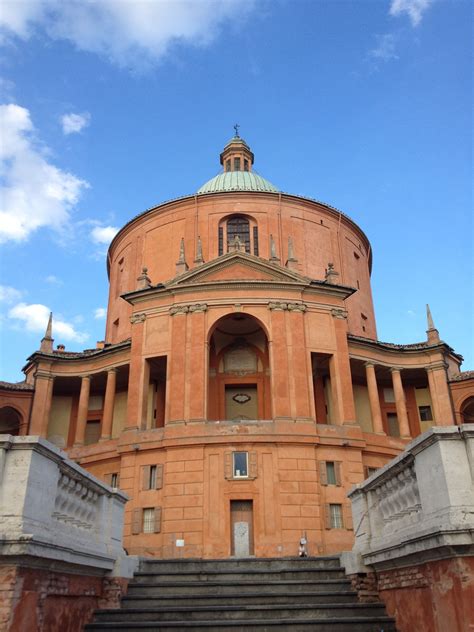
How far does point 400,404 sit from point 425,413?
11.2ft

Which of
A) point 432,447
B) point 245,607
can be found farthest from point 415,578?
point 245,607

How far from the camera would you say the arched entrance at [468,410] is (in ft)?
108

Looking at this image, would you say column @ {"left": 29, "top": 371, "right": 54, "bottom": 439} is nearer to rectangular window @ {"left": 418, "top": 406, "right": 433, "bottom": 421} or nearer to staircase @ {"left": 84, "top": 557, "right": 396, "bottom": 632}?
staircase @ {"left": 84, "top": 557, "right": 396, "bottom": 632}

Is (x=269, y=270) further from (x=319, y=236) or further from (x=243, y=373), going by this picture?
(x=319, y=236)

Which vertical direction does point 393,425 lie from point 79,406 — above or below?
below

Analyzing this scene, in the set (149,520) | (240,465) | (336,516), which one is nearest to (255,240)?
(240,465)

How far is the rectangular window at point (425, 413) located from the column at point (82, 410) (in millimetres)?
18644

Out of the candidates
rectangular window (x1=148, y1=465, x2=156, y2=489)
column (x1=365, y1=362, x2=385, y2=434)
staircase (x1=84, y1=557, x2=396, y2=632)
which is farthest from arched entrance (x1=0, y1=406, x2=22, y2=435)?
staircase (x1=84, y1=557, x2=396, y2=632)

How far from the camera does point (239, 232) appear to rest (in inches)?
1409

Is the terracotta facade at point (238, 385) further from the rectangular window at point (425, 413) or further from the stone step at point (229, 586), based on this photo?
the stone step at point (229, 586)

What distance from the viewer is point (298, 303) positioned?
28172mm

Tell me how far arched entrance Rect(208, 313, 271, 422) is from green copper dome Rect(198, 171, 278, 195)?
11309mm

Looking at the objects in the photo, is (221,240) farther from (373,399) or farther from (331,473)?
(331,473)

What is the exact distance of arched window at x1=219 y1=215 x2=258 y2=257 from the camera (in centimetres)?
3503
